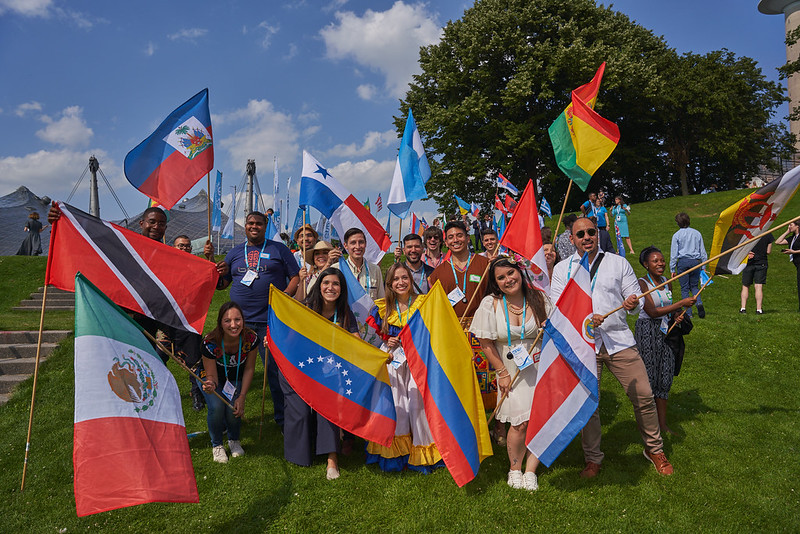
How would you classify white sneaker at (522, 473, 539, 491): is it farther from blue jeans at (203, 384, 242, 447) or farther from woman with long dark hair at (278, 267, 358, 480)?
blue jeans at (203, 384, 242, 447)

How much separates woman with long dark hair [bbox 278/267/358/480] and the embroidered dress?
0.44m

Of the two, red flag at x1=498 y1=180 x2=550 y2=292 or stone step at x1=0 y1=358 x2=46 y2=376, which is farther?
stone step at x1=0 y1=358 x2=46 y2=376

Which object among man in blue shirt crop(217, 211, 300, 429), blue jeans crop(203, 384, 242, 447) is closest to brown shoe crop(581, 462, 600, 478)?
man in blue shirt crop(217, 211, 300, 429)

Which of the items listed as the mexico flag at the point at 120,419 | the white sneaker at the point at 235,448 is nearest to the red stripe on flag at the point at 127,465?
the mexico flag at the point at 120,419

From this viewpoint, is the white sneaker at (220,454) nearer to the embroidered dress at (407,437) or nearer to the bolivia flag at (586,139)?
the embroidered dress at (407,437)

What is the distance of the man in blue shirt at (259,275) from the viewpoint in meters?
5.87

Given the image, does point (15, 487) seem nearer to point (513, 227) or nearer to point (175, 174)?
point (175, 174)

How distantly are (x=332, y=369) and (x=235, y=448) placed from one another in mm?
1725

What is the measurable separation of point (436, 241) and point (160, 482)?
563 centimetres

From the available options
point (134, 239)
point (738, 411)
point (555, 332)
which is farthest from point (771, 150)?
point (134, 239)

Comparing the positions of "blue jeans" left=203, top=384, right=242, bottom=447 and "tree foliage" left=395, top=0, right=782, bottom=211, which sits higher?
"tree foliage" left=395, top=0, right=782, bottom=211

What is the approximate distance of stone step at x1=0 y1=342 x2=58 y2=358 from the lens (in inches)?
313

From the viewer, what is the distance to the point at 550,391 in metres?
4.24

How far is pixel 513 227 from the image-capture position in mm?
5824
